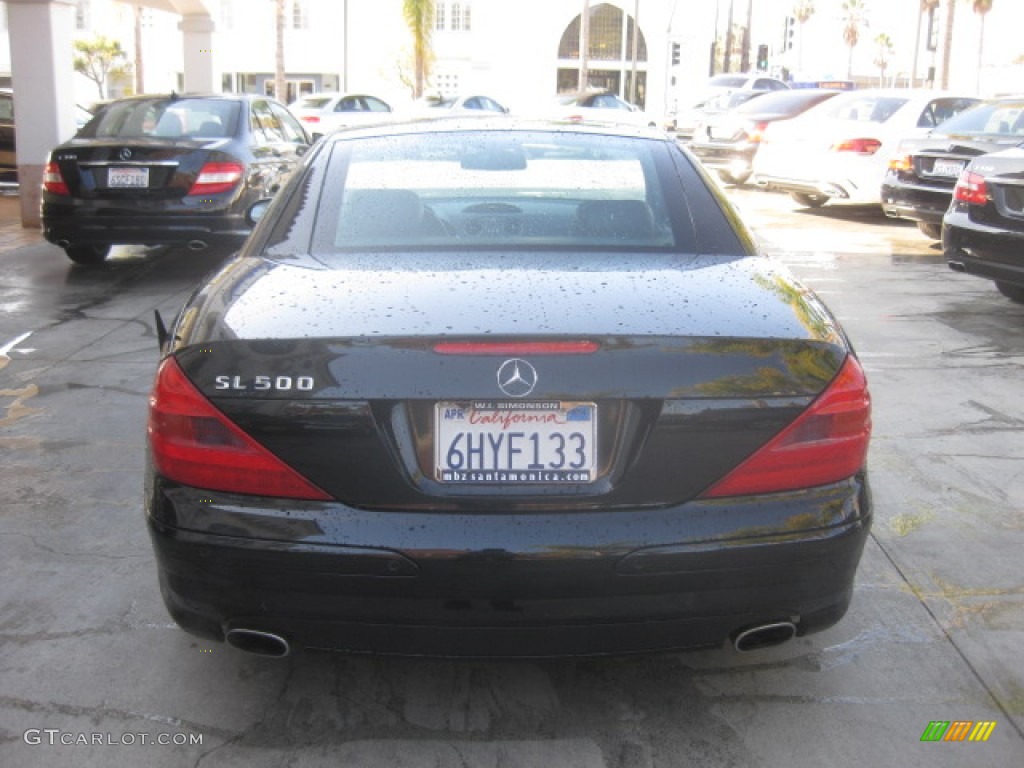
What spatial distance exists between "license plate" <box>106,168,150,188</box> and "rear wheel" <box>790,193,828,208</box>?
358 inches

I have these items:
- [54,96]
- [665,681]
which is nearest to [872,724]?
[665,681]

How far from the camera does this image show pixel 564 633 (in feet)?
8.54

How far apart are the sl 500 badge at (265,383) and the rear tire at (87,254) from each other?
7.86 metres

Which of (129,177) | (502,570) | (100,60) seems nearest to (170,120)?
(129,177)

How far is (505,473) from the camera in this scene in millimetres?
2529

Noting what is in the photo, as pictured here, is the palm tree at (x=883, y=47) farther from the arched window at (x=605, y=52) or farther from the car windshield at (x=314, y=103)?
the car windshield at (x=314, y=103)

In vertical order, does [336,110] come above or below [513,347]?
below

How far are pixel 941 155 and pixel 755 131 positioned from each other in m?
6.12

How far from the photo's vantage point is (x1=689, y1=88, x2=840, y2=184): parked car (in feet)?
56.4

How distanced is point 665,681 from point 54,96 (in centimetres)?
1123

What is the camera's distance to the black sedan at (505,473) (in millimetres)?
2512

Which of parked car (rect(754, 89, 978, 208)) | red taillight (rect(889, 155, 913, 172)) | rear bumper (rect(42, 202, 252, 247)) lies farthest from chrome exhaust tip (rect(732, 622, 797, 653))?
parked car (rect(754, 89, 978, 208))

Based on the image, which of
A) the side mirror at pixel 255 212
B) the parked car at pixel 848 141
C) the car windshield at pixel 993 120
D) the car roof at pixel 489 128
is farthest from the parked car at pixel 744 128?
the car roof at pixel 489 128

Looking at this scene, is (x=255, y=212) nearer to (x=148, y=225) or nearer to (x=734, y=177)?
(x=148, y=225)
